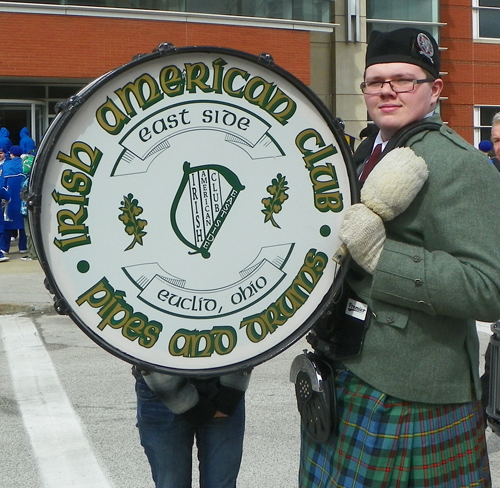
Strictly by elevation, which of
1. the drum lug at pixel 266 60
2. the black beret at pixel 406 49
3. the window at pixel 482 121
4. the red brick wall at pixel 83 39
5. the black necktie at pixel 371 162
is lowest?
the black necktie at pixel 371 162

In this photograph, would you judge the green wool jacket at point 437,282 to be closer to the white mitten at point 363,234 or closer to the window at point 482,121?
the white mitten at point 363,234

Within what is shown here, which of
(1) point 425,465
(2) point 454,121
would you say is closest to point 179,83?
(1) point 425,465

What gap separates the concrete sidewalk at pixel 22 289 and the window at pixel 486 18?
13.3m

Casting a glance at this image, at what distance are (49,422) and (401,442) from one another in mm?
3276

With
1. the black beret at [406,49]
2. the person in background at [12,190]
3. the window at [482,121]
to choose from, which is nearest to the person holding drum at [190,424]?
the black beret at [406,49]

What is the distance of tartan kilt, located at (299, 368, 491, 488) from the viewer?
6.79 feet

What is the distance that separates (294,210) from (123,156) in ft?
1.45

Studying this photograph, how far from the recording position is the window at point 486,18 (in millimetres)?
20172

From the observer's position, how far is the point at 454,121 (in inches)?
792

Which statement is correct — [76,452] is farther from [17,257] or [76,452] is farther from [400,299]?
[17,257]

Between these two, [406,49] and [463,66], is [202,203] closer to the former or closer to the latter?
[406,49]

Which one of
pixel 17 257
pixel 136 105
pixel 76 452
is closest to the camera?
pixel 136 105

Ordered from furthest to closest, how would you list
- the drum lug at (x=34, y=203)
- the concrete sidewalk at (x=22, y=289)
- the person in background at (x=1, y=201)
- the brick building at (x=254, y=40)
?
the brick building at (x=254, y=40) < the person in background at (x=1, y=201) < the concrete sidewalk at (x=22, y=289) < the drum lug at (x=34, y=203)

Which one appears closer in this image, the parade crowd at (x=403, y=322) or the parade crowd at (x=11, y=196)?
the parade crowd at (x=403, y=322)
